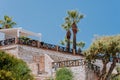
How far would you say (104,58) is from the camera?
3772 cm

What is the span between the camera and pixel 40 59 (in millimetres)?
42438

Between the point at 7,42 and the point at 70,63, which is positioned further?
the point at 7,42

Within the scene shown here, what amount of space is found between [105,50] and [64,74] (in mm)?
4162

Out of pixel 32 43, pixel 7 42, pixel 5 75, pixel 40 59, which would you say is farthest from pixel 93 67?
pixel 5 75

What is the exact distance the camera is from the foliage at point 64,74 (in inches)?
1394

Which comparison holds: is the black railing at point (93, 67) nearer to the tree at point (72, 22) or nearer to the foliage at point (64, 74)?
the foliage at point (64, 74)

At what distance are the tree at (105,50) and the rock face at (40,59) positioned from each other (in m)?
1.63

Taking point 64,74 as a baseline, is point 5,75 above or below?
below

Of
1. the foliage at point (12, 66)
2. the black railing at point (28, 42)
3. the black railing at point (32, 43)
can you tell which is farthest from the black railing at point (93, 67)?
the foliage at point (12, 66)

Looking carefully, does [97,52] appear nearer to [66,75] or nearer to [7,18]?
[66,75]

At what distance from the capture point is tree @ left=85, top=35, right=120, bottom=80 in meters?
37.3

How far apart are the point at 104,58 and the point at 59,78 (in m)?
4.56

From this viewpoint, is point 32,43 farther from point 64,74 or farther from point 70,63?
point 64,74

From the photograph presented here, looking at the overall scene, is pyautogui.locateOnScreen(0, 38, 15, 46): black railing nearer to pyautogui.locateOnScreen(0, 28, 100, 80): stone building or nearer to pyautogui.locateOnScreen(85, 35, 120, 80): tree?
pyautogui.locateOnScreen(0, 28, 100, 80): stone building
